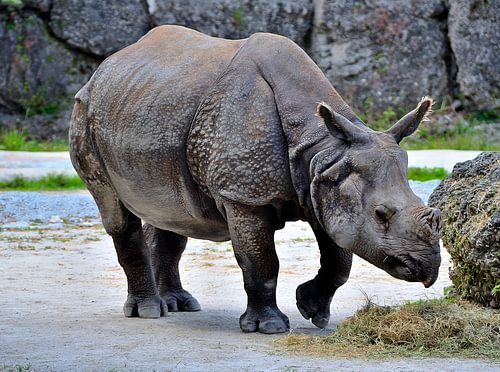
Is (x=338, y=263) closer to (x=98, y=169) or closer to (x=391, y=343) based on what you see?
(x=391, y=343)

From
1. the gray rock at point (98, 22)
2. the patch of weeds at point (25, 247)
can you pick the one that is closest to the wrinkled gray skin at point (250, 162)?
the patch of weeds at point (25, 247)

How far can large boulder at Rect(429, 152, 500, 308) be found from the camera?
6.99m

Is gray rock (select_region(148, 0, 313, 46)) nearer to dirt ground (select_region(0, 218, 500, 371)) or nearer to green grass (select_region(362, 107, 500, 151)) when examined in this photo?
green grass (select_region(362, 107, 500, 151))

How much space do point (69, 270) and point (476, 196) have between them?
166 inches

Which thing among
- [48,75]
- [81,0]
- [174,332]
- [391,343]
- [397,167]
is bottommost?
[48,75]

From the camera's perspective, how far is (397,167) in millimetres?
6328

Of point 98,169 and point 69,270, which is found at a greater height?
point 98,169

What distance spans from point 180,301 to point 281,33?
1376cm

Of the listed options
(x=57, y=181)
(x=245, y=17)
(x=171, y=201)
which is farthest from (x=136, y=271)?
(x=245, y=17)

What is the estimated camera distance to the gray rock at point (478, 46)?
20.8 m

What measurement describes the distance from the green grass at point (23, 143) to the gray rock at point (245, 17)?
3.09 metres

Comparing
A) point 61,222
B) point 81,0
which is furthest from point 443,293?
point 81,0

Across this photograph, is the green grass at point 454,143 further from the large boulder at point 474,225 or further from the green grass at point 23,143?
the large boulder at point 474,225

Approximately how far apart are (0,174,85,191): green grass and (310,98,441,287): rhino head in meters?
10.3
